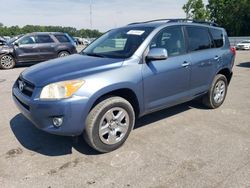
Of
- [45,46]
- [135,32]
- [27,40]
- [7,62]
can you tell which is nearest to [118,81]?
[135,32]

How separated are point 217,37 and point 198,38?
0.74 metres

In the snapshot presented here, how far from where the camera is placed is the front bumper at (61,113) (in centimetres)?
332

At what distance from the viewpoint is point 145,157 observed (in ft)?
12.1

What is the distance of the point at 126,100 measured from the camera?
3.93 metres

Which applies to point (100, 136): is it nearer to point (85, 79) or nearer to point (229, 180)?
point (85, 79)

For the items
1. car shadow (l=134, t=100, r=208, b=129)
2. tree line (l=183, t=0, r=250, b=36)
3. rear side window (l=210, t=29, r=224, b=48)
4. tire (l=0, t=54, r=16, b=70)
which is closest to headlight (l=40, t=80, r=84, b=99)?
car shadow (l=134, t=100, r=208, b=129)

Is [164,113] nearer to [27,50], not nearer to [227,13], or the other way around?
[27,50]

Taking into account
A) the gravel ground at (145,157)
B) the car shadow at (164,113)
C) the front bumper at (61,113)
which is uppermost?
the front bumper at (61,113)

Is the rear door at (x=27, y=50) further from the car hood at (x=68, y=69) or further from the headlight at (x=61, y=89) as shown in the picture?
the headlight at (x=61, y=89)

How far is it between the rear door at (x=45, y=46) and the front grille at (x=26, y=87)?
9391mm

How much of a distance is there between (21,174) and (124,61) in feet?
6.34

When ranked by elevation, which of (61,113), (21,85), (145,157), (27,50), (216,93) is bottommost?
(145,157)

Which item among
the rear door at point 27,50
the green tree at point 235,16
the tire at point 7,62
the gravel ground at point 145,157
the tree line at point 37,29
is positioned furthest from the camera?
the tree line at point 37,29

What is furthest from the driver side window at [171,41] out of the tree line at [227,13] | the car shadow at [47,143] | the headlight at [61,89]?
the tree line at [227,13]
